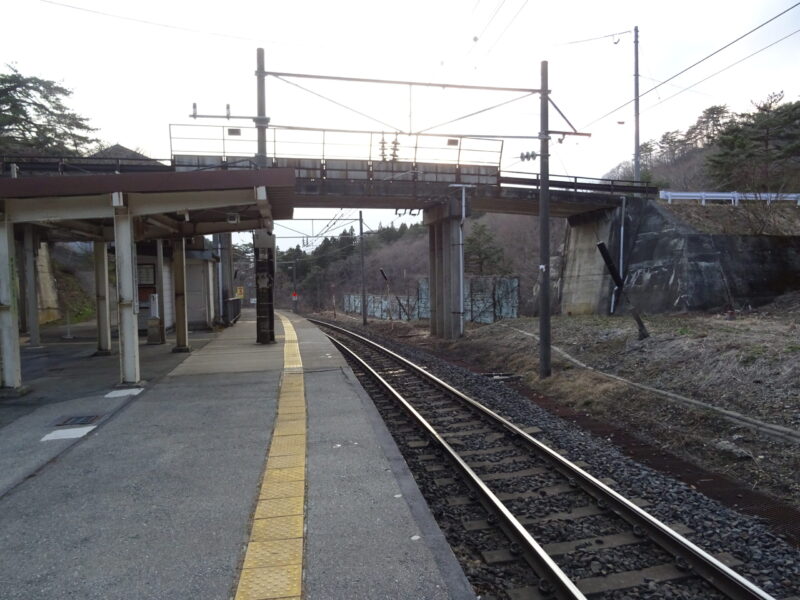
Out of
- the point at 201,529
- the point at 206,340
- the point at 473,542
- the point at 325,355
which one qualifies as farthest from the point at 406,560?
the point at 206,340

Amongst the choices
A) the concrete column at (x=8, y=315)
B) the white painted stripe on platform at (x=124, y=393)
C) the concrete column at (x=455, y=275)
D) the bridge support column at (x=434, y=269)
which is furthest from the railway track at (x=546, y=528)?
the bridge support column at (x=434, y=269)

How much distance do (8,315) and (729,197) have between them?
27147 millimetres

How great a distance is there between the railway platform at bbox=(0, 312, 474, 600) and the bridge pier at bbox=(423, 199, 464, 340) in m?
12.5

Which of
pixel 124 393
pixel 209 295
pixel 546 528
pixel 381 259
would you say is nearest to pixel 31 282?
pixel 209 295

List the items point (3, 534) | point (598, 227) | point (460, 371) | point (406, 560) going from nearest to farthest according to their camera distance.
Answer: point (406, 560)
point (3, 534)
point (460, 371)
point (598, 227)

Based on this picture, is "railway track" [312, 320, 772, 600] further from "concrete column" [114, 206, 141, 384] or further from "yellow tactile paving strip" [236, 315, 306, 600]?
"concrete column" [114, 206, 141, 384]

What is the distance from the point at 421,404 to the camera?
400 inches

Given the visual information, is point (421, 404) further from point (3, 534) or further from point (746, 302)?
point (746, 302)

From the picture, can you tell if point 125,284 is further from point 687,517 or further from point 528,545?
point 687,517

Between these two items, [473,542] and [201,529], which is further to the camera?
[473,542]

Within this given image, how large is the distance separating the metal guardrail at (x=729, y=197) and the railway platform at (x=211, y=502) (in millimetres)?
21201

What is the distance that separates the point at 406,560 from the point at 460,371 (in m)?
A: 10.5

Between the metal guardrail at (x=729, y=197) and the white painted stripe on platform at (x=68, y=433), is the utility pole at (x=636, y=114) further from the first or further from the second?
the white painted stripe on platform at (x=68, y=433)

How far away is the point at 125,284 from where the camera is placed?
9.98 meters
